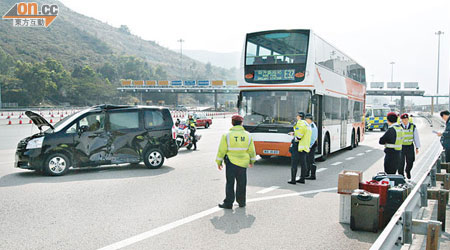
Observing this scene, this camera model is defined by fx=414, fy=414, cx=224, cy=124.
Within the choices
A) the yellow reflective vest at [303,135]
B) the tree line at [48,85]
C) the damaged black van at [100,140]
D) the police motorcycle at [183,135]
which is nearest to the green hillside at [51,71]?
the tree line at [48,85]

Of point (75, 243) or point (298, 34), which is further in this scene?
point (298, 34)

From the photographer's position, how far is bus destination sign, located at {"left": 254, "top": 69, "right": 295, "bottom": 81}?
41.7 ft

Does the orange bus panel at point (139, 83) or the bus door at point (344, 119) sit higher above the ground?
the orange bus panel at point (139, 83)

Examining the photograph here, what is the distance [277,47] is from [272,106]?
1.84 metres

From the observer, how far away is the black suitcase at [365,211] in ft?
19.3

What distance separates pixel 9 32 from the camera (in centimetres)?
16012

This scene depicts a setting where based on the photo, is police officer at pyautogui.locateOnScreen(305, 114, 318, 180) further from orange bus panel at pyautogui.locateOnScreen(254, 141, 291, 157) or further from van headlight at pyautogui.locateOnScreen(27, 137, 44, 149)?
van headlight at pyautogui.locateOnScreen(27, 137, 44, 149)

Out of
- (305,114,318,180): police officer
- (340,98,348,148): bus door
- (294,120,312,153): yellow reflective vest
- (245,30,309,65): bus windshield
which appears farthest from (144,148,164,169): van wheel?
(340,98,348,148): bus door

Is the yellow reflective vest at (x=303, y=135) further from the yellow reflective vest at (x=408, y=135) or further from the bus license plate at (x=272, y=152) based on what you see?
the bus license plate at (x=272, y=152)

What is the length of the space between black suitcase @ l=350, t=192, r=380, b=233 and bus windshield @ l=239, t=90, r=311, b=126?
6743 millimetres

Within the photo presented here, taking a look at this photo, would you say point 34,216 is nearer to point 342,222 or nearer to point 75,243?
point 75,243

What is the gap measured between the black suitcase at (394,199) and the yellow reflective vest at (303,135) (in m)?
3.54

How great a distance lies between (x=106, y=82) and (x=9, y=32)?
58822 mm

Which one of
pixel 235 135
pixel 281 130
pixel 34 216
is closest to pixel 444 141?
pixel 281 130
